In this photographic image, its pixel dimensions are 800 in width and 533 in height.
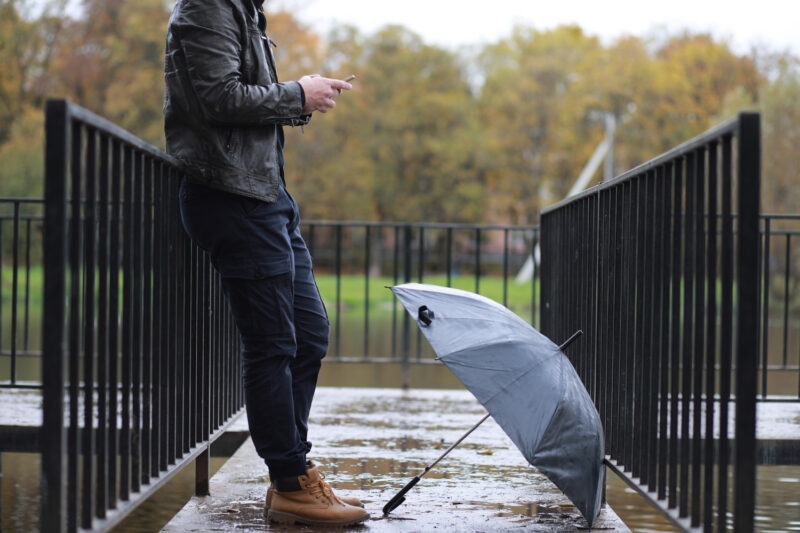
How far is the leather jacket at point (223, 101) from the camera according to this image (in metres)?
2.75

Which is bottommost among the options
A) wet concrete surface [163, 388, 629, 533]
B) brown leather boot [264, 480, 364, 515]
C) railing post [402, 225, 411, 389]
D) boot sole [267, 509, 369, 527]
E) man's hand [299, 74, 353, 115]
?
wet concrete surface [163, 388, 629, 533]

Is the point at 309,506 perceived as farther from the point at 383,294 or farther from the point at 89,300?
the point at 383,294

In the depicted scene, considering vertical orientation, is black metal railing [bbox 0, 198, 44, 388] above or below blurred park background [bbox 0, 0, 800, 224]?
below

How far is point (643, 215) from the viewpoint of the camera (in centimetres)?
276

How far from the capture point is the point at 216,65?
2752mm

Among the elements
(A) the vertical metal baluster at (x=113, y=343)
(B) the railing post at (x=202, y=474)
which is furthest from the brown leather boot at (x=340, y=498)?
(A) the vertical metal baluster at (x=113, y=343)

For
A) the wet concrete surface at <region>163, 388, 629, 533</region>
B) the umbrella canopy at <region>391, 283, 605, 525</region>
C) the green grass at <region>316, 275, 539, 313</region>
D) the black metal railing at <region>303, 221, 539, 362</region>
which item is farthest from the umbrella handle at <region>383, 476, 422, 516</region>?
the green grass at <region>316, 275, 539, 313</region>

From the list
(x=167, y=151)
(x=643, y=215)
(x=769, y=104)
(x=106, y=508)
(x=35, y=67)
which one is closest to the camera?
(x=106, y=508)

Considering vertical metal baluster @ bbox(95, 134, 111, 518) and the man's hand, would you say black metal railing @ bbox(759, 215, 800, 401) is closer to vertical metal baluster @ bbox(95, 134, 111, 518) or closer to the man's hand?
the man's hand

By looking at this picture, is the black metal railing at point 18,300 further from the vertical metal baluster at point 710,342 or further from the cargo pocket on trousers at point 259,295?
the vertical metal baluster at point 710,342

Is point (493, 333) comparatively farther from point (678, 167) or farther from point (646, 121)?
point (646, 121)

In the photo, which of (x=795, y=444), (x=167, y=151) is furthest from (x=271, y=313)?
(x=795, y=444)

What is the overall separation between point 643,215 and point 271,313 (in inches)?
44.1

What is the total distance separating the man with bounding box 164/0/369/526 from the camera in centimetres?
277
